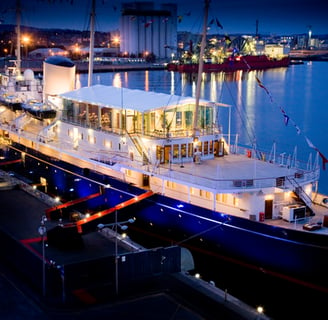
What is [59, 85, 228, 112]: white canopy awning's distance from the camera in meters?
26.9

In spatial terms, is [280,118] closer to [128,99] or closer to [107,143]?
[128,99]

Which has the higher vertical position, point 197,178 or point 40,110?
point 40,110

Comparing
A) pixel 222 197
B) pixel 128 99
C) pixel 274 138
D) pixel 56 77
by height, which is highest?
pixel 56 77

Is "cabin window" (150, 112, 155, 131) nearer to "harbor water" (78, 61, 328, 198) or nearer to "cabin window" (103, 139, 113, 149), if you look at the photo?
"cabin window" (103, 139, 113, 149)

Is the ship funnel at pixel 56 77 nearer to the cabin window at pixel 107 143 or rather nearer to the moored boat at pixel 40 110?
the moored boat at pixel 40 110

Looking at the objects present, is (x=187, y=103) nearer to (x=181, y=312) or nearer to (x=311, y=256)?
(x=311, y=256)

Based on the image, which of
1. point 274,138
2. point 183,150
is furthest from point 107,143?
point 274,138

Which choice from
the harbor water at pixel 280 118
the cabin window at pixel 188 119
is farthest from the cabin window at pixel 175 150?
the harbor water at pixel 280 118

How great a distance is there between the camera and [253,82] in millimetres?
115938

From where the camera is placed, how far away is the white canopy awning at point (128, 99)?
1059 inches

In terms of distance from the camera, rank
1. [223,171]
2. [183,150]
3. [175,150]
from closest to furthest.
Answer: [223,171], [175,150], [183,150]

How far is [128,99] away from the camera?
93.4 ft

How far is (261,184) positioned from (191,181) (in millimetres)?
2906

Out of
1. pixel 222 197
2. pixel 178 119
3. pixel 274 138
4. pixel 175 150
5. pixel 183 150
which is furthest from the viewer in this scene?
pixel 274 138
